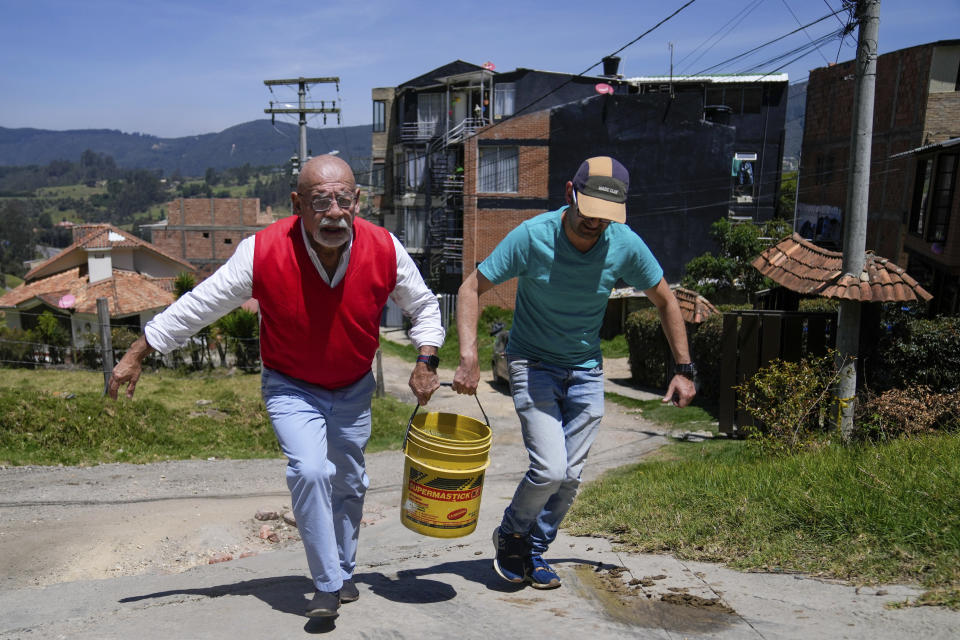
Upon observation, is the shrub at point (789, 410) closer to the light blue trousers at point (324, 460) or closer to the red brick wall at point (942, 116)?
the light blue trousers at point (324, 460)

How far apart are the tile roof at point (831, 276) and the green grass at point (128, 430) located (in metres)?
6.00

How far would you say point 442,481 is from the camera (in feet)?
12.8

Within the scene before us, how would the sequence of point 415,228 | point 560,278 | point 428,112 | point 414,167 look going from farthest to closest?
point 414,167
point 415,228
point 428,112
point 560,278

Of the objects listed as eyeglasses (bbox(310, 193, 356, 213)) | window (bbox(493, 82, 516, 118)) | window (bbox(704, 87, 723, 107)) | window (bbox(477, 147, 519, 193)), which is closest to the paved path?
eyeglasses (bbox(310, 193, 356, 213))

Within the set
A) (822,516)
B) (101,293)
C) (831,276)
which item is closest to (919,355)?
(831,276)

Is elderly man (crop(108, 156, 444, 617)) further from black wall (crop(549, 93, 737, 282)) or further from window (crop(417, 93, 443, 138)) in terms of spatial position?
window (crop(417, 93, 443, 138))

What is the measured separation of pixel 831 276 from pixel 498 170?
2644cm

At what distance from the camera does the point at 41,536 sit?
18.5 ft

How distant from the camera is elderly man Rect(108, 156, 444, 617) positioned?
3.53 m

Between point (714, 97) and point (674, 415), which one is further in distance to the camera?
point (714, 97)

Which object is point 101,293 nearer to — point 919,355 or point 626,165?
point 626,165

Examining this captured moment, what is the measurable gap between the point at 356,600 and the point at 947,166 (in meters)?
17.6

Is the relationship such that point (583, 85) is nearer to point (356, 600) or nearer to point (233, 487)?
point (233, 487)

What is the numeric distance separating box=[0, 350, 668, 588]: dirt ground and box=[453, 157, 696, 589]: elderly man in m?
2.88
